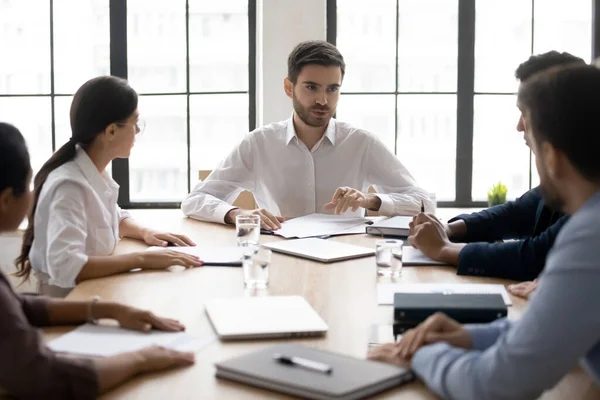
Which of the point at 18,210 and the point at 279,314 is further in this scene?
the point at 279,314

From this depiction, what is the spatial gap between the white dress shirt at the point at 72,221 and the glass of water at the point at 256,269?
17.0 inches

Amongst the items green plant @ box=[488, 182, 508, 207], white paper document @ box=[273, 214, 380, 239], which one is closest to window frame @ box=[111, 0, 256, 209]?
green plant @ box=[488, 182, 508, 207]

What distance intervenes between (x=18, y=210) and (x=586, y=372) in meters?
1.00

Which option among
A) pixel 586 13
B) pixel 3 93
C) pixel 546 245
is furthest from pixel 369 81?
pixel 546 245

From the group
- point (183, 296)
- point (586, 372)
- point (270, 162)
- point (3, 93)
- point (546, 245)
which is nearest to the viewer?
point (586, 372)

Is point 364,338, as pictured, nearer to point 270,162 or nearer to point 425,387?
point 425,387

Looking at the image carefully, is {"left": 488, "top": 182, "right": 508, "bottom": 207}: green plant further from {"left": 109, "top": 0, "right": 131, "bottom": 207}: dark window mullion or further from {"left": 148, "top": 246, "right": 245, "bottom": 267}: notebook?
{"left": 148, "top": 246, "right": 245, "bottom": 267}: notebook

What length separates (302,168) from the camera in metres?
3.49

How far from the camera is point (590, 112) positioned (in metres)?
1.25

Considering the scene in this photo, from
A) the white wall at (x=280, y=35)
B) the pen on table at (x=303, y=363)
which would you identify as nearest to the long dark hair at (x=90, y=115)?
the pen on table at (x=303, y=363)

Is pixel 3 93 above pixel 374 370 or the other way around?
above

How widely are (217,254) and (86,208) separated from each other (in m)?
0.40

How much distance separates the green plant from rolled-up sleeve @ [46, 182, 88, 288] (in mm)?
2715

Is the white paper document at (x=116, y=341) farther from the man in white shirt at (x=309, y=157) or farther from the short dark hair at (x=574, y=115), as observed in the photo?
the man in white shirt at (x=309, y=157)
